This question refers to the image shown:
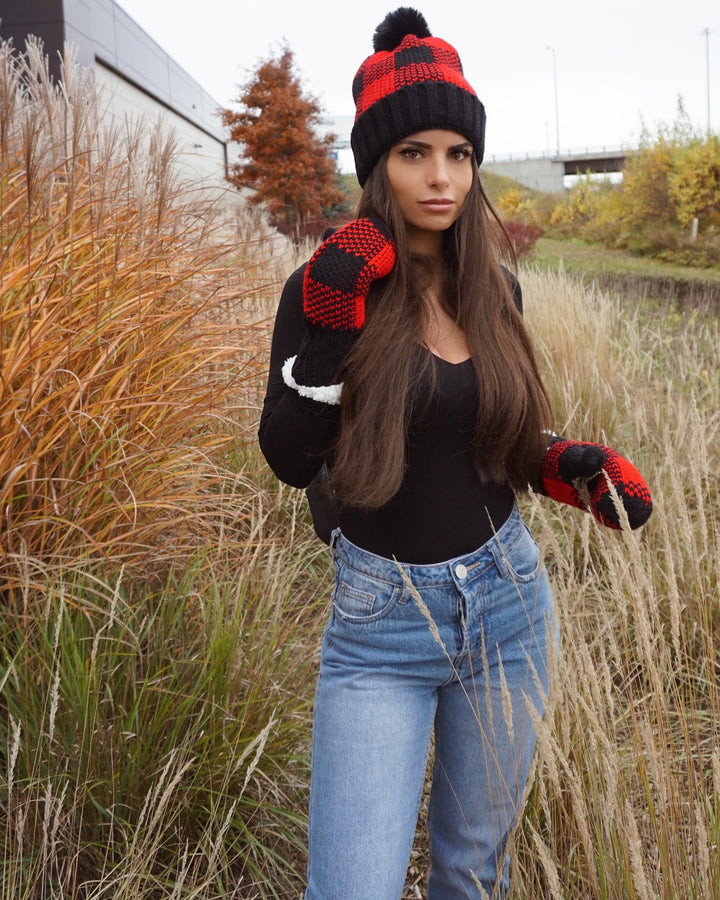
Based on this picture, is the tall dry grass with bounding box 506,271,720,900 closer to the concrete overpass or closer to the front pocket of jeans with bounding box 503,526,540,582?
the front pocket of jeans with bounding box 503,526,540,582

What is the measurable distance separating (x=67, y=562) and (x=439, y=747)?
0.99 meters

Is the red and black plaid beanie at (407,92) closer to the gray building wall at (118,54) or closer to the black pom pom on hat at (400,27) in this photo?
the black pom pom on hat at (400,27)

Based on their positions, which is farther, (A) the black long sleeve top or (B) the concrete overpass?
(B) the concrete overpass

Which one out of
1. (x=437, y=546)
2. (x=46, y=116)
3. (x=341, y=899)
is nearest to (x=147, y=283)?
(x=46, y=116)

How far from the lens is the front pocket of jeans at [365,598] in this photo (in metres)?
1.28

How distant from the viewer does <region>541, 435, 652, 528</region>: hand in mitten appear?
1373 mm

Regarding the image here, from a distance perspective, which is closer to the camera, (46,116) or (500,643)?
(500,643)

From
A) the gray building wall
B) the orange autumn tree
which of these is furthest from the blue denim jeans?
the orange autumn tree

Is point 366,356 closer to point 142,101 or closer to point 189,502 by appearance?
point 189,502

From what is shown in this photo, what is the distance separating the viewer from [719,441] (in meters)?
3.46

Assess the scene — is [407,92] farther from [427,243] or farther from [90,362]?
[90,362]

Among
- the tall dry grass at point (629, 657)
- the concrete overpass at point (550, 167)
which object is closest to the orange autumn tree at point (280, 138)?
the tall dry grass at point (629, 657)

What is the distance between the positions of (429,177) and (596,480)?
618 mm

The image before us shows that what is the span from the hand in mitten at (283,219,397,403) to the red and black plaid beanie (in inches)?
9.6
